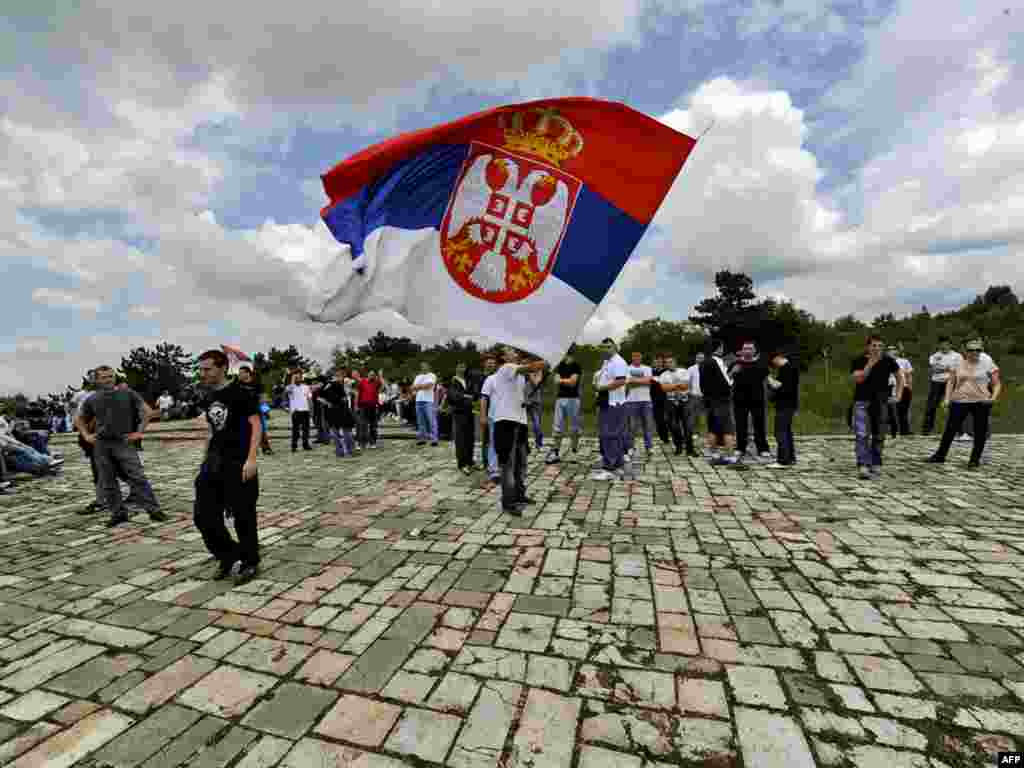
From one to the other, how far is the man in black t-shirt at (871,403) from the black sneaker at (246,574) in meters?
7.41

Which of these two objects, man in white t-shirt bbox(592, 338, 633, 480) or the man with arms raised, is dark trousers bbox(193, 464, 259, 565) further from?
man in white t-shirt bbox(592, 338, 633, 480)

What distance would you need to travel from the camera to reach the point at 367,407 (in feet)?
37.5

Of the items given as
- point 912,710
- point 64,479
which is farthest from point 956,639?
point 64,479

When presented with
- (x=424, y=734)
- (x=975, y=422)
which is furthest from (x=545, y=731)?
(x=975, y=422)

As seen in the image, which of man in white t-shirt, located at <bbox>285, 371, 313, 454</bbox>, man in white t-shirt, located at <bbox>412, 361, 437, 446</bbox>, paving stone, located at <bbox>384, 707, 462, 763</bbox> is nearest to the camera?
paving stone, located at <bbox>384, 707, 462, 763</bbox>

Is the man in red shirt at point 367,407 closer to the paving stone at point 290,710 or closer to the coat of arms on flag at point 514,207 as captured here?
the coat of arms on flag at point 514,207

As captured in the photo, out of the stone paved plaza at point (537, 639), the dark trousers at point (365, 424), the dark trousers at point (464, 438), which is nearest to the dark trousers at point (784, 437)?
the stone paved plaza at point (537, 639)

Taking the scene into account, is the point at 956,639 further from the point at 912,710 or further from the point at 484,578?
the point at 484,578

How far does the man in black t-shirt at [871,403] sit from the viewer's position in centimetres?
680

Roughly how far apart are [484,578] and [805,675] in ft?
7.13

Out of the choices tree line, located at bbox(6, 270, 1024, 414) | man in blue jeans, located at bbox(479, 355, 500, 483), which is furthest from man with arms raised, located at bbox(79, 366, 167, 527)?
tree line, located at bbox(6, 270, 1024, 414)

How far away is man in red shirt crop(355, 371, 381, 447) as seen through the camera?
11.0 meters

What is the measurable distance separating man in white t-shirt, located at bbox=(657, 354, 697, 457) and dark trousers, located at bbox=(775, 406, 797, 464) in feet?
4.71

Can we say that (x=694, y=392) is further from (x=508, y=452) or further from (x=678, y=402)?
(x=508, y=452)
